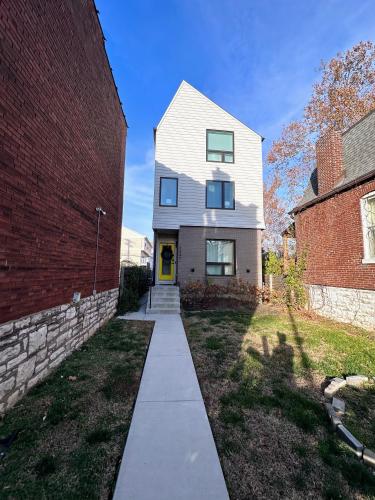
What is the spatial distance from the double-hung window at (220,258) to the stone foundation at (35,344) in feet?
22.7

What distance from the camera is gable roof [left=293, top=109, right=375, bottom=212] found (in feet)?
25.4

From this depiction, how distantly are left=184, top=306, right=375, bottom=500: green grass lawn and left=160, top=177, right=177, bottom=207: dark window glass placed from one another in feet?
22.3

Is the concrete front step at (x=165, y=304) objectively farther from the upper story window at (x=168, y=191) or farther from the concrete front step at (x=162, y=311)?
the upper story window at (x=168, y=191)

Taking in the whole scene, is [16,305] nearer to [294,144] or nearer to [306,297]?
[306,297]

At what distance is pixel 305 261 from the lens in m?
10.3

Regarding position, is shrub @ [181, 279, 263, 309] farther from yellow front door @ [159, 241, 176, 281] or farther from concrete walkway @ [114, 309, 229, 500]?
concrete walkway @ [114, 309, 229, 500]

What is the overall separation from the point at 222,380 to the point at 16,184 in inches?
165

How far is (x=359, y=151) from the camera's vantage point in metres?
8.48

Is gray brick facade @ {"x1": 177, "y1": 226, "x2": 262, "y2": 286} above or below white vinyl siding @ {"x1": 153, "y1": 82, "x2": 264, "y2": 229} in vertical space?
below

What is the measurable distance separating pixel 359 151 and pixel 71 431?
1089 centimetres

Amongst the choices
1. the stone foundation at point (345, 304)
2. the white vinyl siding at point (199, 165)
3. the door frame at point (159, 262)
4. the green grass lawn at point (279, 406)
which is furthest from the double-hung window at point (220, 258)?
the green grass lawn at point (279, 406)

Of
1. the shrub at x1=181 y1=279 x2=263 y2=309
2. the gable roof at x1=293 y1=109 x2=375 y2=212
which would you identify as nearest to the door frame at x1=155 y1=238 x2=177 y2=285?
the shrub at x1=181 y1=279 x2=263 y2=309

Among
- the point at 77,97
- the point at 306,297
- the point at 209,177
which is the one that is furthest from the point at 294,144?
the point at 77,97

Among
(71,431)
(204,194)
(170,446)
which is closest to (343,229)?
(204,194)
